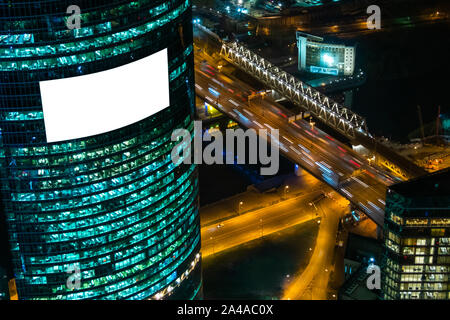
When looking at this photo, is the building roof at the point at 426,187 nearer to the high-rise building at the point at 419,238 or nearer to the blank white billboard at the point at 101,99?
the high-rise building at the point at 419,238

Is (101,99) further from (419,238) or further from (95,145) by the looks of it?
(419,238)

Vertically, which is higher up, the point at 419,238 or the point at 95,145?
the point at 95,145

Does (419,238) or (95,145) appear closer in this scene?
(95,145)

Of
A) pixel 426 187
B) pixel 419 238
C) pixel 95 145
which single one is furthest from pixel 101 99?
pixel 419 238

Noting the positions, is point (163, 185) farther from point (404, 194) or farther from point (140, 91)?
point (404, 194)
